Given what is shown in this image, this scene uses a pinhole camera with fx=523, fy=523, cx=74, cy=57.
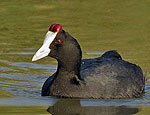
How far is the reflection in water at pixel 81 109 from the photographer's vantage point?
8.01m

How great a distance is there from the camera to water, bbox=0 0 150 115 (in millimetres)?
8406

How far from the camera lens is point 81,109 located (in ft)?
27.1

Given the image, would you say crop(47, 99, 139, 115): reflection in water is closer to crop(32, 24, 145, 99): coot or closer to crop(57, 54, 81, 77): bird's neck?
crop(32, 24, 145, 99): coot

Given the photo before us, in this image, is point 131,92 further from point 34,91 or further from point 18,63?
point 18,63

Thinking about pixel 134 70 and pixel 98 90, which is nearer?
pixel 98 90

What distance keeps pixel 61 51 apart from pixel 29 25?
20.8 ft

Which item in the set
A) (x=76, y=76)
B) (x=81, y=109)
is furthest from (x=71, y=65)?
(x=81, y=109)

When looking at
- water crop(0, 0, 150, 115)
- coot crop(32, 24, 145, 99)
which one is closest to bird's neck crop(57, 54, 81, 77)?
coot crop(32, 24, 145, 99)

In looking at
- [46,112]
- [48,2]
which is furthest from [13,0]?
[46,112]

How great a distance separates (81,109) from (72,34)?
558 centimetres

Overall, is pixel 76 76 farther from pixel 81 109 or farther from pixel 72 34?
pixel 72 34

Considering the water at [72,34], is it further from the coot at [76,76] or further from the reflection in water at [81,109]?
the coot at [76,76]

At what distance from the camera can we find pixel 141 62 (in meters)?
11.1

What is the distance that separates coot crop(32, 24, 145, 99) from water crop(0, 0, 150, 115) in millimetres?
148
